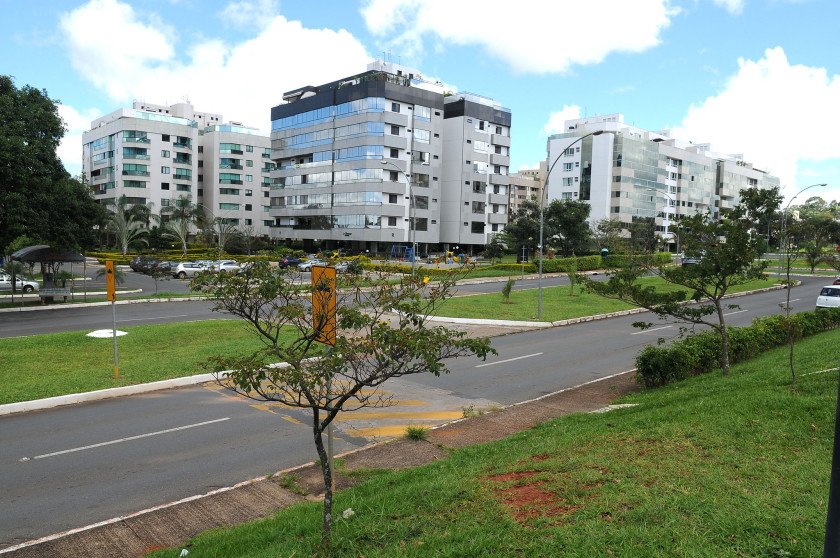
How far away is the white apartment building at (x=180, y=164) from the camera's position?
8606cm

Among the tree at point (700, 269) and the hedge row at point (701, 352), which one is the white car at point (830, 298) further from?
the tree at point (700, 269)

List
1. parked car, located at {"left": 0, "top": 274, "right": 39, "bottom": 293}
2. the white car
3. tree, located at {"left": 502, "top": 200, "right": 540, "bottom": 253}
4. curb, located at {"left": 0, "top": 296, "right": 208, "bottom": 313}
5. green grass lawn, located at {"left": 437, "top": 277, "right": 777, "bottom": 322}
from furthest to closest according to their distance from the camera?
tree, located at {"left": 502, "top": 200, "right": 540, "bottom": 253}, parked car, located at {"left": 0, "top": 274, "right": 39, "bottom": 293}, the white car, curb, located at {"left": 0, "top": 296, "right": 208, "bottom": 313}, green grass lawn, located at {"left": 437, "top": 277, "right": 777, "bottom": 322}

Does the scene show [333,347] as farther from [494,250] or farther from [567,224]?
[494,250]

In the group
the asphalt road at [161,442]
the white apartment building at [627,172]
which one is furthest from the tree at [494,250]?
the asphalt road at [161,442]

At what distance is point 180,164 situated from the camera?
Answer: 3521 inches

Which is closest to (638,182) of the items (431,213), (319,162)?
(431,213)

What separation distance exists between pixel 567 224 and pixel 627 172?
3266 cm

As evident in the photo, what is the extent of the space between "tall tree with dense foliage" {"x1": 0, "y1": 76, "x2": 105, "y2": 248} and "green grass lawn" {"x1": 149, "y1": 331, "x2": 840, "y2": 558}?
2516 centimetres

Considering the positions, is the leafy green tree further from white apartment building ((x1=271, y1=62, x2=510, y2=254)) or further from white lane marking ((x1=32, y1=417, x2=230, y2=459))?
white lane marking ((x1=32, y1=417, x2=230, y2=459))

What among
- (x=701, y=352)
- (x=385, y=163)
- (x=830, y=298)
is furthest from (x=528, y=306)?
(x=385, y=163)

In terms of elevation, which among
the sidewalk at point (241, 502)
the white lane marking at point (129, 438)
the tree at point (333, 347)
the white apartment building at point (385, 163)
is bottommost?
the white lane marking at point (129, 438)

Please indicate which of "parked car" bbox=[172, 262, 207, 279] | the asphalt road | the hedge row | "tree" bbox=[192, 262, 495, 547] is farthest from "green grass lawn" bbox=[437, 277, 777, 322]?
"parked car" bbox=[172, 262, 207, 279]

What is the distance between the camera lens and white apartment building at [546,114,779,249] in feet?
290

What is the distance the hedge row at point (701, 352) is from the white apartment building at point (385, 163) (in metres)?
52.6
